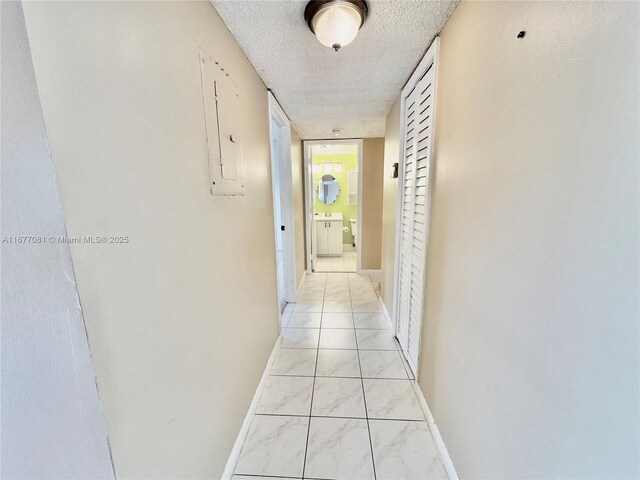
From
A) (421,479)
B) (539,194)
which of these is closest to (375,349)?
(421,479)

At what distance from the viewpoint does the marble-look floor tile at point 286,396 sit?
1.57 meters

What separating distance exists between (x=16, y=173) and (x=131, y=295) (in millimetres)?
339

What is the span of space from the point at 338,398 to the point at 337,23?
2061 mm

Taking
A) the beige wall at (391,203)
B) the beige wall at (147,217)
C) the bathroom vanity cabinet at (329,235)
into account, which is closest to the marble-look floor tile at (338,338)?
the beige wall at (391,203)

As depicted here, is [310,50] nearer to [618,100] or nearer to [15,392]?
[618,100]

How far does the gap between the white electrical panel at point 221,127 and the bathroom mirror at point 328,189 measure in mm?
4211

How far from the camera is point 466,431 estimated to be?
1.05 m

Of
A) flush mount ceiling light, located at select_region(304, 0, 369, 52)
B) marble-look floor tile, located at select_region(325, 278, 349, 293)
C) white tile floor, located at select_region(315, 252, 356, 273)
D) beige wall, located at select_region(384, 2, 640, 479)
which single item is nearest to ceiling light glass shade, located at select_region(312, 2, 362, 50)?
flush mount ceiling light, located at select_region(304, 0, 369, 52)

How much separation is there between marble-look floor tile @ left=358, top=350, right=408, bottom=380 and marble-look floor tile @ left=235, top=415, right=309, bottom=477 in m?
0.63

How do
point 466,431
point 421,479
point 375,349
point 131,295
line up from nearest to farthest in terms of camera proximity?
point 131,295
point 466,431
point 421,479
point 375,349

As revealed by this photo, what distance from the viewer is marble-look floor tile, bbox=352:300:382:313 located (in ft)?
9.46

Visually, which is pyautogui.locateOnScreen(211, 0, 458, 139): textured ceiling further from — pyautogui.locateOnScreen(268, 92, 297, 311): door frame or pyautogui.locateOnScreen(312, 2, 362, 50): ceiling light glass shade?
pyautogui.locateOnScreen(268, 92, 297, 311): door frame

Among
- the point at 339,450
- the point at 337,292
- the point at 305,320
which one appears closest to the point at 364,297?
the point at 337,292

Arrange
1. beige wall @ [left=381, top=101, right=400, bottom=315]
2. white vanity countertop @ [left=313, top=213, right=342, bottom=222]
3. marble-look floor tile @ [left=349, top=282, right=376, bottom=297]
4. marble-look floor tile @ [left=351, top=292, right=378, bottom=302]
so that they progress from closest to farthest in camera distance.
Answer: beige wall @ [left=381, top=101, right=400, bottom=315] → marble-look floor tile @ [left=351, top=292, right=378, bottom=302] → marble-look floor tile @ [left=349, top=282, right=376, bottom=297] → white vanity countertop @ [left=313, top=213, right=342, bottom=222]
